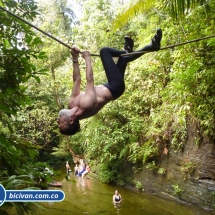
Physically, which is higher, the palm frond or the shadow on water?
the palm frond

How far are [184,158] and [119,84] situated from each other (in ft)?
19.9

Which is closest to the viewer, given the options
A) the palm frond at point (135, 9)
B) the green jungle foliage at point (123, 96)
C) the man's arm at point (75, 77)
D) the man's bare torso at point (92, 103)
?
the man's bare torso at point (92, 103)

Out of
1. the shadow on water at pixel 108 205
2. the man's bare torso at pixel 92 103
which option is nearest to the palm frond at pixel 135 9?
the man's bare torso at pixel 92 103

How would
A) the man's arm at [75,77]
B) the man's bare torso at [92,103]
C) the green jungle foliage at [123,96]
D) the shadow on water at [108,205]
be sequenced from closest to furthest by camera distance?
1. the man's bare torso at [92,103]
2. the man's arm at [75,77]
3. the green jungle foliage at [123,96]
4. the shadow on water at [108,205]

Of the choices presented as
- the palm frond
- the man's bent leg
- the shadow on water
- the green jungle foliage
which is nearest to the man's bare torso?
the man's bent leg

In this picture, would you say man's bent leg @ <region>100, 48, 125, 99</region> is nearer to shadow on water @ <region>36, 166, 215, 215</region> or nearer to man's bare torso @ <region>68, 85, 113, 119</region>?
man's bare torso @ <region>68, 85, 113, 119</region>

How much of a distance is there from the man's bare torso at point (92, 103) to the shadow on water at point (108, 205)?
5756 mm

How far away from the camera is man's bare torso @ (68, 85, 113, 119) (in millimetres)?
2129

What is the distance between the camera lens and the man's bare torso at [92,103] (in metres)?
2.13

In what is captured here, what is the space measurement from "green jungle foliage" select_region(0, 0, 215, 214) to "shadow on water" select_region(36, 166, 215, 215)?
63 centimetres

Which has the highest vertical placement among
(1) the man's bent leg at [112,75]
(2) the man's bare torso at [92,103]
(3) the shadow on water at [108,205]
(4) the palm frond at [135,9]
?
(4) the palm frond at [135,9]

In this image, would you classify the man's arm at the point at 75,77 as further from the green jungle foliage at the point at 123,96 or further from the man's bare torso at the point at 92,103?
the green jungle foliage at the point at 123,96

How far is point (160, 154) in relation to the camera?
8.61m

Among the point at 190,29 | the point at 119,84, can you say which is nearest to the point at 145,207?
the point at 190,29
